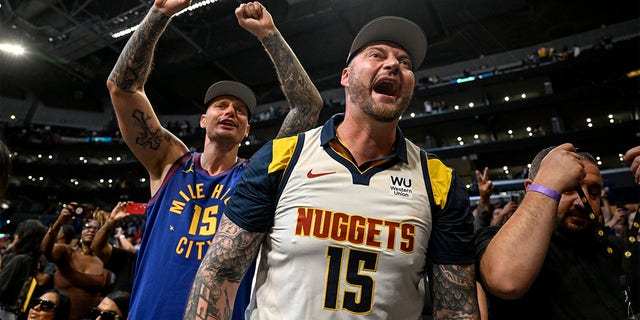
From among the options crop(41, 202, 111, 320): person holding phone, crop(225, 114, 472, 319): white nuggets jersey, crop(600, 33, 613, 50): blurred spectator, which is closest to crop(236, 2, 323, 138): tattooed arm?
crop(225, 114, 472, 319): white nuggets jersey

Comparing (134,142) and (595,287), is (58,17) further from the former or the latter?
(595,287)

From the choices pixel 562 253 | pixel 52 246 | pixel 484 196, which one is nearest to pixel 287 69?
pixel 562 253

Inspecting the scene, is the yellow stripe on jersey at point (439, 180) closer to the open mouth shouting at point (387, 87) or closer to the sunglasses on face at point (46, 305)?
the open mouth shouting at point (387, 87)

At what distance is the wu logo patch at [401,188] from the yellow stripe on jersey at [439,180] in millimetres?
102

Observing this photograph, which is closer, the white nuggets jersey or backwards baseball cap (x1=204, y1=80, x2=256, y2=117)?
the white nuggets jersey

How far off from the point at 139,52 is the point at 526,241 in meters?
1.95

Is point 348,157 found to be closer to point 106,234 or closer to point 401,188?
point 401,188

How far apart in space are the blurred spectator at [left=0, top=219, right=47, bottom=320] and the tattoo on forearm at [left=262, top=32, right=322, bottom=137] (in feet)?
14.2

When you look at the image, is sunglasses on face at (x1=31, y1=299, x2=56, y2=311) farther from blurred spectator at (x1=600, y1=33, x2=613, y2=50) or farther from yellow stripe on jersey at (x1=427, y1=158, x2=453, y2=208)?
blurred spectator at (x1=600, y1=33, x2=613, y2=50)

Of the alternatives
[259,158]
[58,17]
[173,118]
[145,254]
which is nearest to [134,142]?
[145,254]

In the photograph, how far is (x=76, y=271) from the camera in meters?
4.98

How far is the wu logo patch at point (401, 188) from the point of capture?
4.73 ft

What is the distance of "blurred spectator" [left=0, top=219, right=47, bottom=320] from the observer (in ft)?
14.9

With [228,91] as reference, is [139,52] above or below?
below
